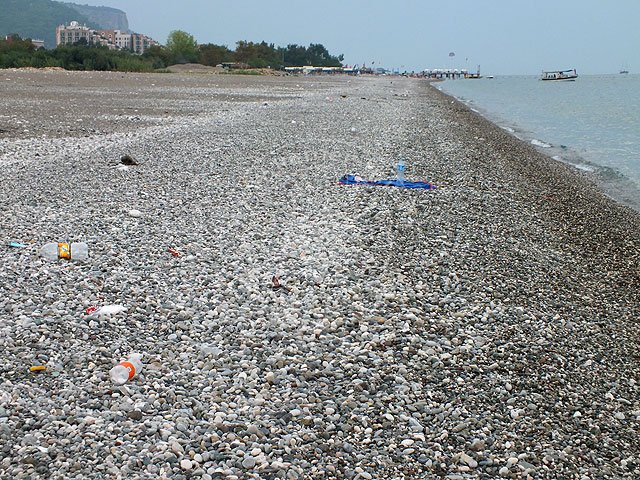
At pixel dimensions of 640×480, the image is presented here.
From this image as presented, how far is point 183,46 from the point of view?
113 m

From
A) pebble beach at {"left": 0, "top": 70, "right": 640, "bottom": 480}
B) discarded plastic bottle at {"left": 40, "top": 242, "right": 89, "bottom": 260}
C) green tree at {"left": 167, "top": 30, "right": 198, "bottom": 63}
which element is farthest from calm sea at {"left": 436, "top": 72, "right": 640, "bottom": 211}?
green tree at {"left": 167, "top": 30, "right": 198, "bottom": 63}

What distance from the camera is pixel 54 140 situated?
1216 cm

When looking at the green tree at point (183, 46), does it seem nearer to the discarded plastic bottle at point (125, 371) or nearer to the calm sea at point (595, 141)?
the calm sea at point (595, 141)

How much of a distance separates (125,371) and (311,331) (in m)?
1.30

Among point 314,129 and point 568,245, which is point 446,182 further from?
point 314,129

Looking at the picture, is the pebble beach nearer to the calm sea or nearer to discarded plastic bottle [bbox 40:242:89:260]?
discarded plastic bottle [bbox 40:242:89:260]

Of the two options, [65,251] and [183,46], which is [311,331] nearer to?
[65,251]

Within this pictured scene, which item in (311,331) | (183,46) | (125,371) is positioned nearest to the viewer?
(125,371)

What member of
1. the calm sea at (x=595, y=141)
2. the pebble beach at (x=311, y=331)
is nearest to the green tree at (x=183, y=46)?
the calm sea at (x=595, y=141)

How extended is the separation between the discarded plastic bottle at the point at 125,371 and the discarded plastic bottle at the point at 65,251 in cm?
200

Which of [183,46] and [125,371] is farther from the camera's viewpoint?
[183,46]

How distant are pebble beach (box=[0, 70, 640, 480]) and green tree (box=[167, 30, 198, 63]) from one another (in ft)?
336

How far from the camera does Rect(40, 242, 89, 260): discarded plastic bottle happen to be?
527 centimetres

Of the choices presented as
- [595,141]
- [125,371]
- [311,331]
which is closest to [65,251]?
[125,371]
